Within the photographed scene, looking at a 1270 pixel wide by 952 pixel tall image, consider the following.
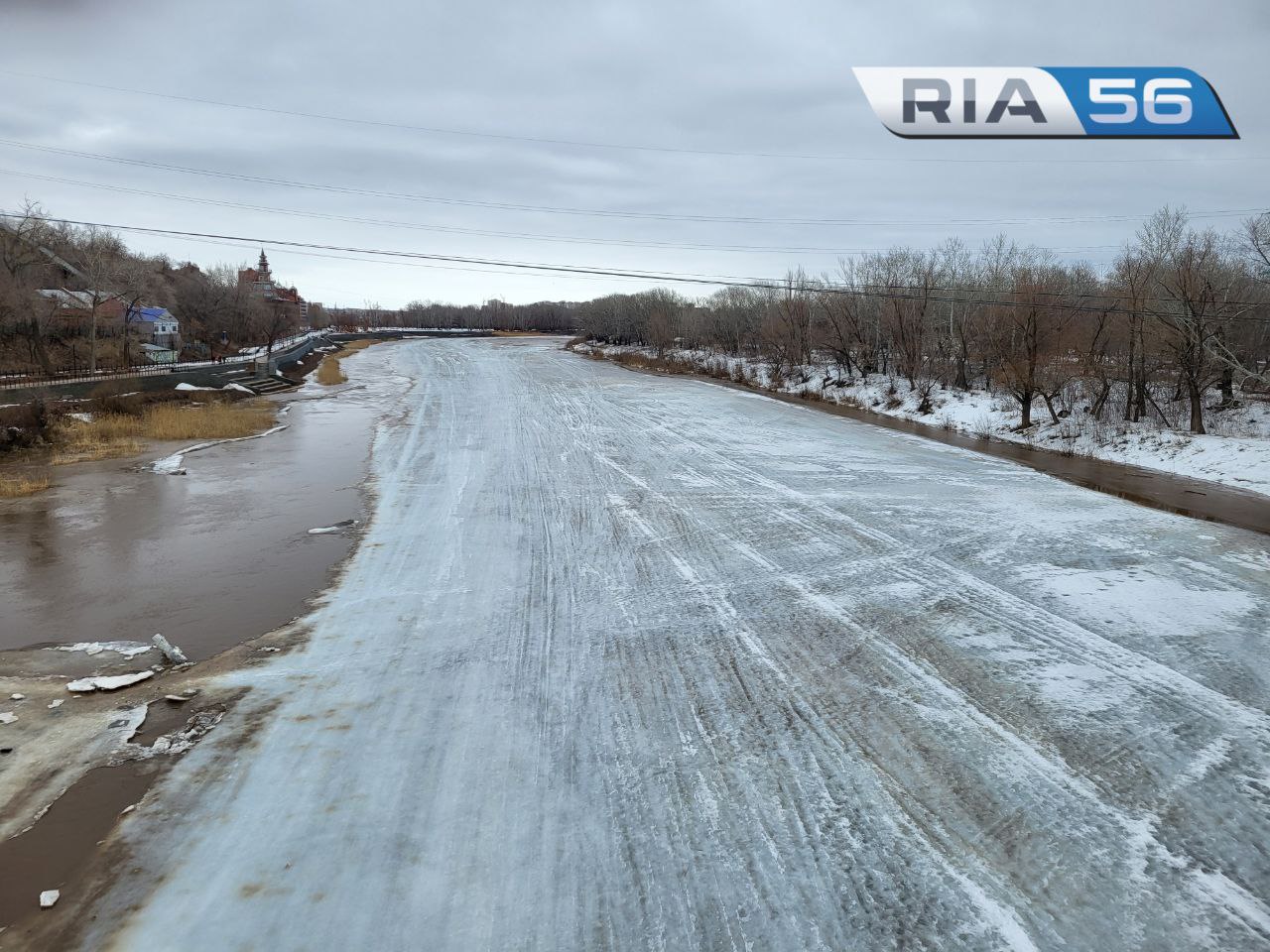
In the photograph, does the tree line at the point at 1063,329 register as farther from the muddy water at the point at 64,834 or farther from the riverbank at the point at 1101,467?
the muddy water at the point at 64,834

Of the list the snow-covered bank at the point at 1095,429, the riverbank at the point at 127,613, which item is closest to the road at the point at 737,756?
the riverbank at the point at 127,613

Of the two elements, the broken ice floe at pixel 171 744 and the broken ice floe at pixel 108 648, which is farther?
the broken ice floe at pixel 108 648

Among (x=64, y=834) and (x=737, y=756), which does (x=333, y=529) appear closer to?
(x=64, y=834)

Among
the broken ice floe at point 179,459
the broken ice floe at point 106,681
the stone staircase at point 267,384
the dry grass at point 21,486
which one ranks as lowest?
the broken ice floe at point 106,681

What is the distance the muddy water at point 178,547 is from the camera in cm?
748

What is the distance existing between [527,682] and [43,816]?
3268 mm

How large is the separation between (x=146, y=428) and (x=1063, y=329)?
2904 cm

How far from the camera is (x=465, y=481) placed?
45.1 feet

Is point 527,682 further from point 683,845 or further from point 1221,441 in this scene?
point 1221,441

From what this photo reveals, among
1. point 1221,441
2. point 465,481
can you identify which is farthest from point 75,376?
point 1221,441

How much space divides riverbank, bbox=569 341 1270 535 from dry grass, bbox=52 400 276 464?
69.8 feet

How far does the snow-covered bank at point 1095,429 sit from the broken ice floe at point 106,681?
1987 cm

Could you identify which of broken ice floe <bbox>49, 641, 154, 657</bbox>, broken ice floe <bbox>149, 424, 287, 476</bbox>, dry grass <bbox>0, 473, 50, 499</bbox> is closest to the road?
broken ice floe <bbox>49, 641, 154, 657</bbox>

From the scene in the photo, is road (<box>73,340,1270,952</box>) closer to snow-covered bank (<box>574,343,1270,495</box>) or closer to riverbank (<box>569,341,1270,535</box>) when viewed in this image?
riverbank (<box>569,341,1270,535</box>)
